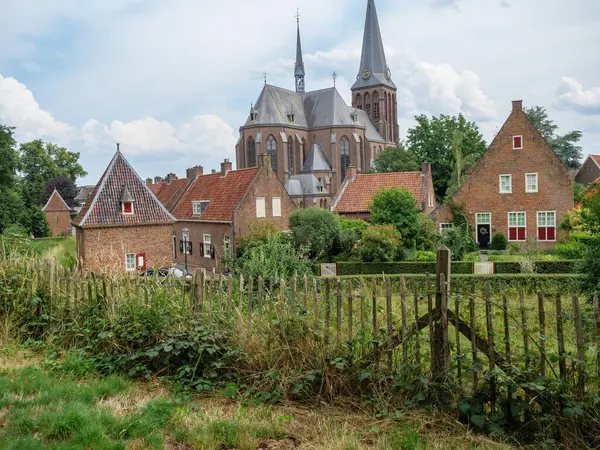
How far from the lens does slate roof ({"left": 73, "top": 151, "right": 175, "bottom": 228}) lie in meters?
26.6

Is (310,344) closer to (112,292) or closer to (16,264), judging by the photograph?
(112,292)

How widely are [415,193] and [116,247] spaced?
20608 mm

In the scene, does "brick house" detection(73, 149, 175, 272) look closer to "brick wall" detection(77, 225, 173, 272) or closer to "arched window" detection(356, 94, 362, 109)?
"brick wall" detection(77, 225, 173, 272)

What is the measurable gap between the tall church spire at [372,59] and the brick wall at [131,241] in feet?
207

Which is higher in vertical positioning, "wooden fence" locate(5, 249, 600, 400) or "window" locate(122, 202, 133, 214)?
"window" locate(122, 202, 133, 214)

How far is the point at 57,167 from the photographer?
73938 millimetres

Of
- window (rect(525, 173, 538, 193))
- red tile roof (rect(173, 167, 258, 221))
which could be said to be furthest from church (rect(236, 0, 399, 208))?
window (rect(525, 173, 538, 193))

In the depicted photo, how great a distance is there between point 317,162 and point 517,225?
42091mm

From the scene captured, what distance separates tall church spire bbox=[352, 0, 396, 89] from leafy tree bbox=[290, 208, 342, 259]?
5979cm

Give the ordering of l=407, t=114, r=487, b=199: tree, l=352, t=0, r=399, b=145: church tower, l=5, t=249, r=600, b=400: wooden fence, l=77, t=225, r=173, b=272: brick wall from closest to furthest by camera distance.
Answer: l=5, t=249, r=600, b=400: wooden fence
l=77, t=225, r=173, b=272: brick wall
l=407, t=114, r=487, b=199: tree
l=352, t=0, r=399, b=145: church tower

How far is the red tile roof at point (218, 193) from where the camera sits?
33.8m

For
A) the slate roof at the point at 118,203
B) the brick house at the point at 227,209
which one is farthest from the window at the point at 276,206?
the slate roof at the point at 118,203

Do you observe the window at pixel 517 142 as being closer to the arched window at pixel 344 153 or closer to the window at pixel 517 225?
the window at pixel 517 225

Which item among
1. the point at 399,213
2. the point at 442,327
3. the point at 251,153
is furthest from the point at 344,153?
the point at 442,327
